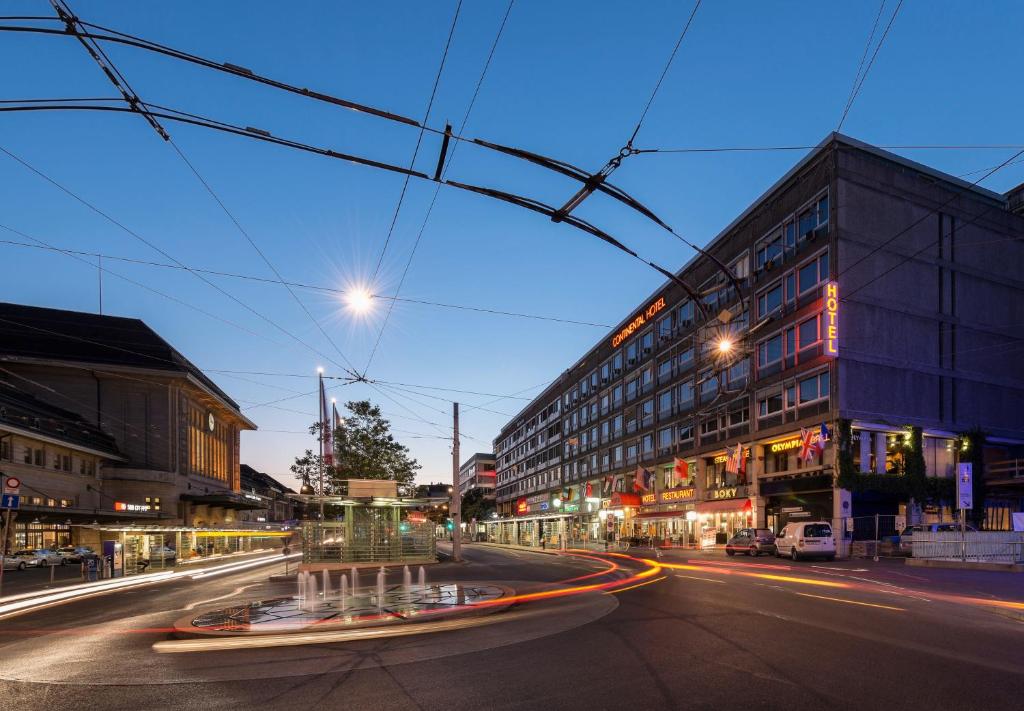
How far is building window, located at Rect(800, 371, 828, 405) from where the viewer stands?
3872 centimetres

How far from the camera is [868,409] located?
125ft

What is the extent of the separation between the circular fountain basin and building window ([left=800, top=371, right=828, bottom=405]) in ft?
91.7

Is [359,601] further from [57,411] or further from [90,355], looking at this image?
[90,355]

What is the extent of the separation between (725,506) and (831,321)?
17.7 metres

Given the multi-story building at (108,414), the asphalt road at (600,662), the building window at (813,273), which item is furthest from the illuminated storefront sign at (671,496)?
the asphalt road at (600,662)

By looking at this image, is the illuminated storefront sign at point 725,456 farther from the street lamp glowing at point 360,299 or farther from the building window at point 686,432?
the street lamp glowing at point 360,299

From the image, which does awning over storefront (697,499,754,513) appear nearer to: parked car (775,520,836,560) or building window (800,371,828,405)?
building window (800,371,828,405)

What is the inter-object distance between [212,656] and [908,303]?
42295mm

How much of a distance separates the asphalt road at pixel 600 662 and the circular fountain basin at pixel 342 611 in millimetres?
884

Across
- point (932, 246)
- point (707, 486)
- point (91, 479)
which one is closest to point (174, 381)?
point (91, 479)

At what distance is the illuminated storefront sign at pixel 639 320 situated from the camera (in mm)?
62484

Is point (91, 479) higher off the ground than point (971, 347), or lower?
lower

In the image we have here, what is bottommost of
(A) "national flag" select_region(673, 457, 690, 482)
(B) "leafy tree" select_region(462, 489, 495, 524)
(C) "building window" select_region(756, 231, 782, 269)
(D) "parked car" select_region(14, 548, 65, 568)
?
(B) "leafy tree" select_region(462, 489, 495, 524)

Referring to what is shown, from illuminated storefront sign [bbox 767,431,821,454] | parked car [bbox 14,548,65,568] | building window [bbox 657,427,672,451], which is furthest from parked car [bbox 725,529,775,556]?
parked car [bbox 14,548,65,568]
